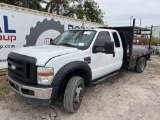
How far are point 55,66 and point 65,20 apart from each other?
554 cm

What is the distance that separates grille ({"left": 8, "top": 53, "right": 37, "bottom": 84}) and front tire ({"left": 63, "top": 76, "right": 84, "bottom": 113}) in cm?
75

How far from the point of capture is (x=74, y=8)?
70.6ft

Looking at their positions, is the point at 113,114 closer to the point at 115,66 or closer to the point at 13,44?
the point at 115,66

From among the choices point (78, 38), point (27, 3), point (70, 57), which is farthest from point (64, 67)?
point (27, 3)

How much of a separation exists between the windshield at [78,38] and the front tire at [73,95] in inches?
37.0

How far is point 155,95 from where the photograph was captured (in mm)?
4984

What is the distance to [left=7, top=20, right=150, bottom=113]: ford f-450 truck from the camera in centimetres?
320

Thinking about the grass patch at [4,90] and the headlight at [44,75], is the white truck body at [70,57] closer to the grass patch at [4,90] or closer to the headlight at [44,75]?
the headlight at [44,75]

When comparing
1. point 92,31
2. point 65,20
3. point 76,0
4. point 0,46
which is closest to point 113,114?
point 92,31

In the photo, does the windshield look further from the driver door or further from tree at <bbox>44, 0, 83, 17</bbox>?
tree at <bbox>44, 0, 83, 17</bbox>

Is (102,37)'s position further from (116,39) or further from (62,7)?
(62,7)

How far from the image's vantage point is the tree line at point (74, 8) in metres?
20.1

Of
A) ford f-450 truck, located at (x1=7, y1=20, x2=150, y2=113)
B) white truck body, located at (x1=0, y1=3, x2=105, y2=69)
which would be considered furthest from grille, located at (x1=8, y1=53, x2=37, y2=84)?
white truck body, located at (x1=0, y1=3, x2=105, y2=69)

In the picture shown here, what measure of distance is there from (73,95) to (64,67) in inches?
25.2
